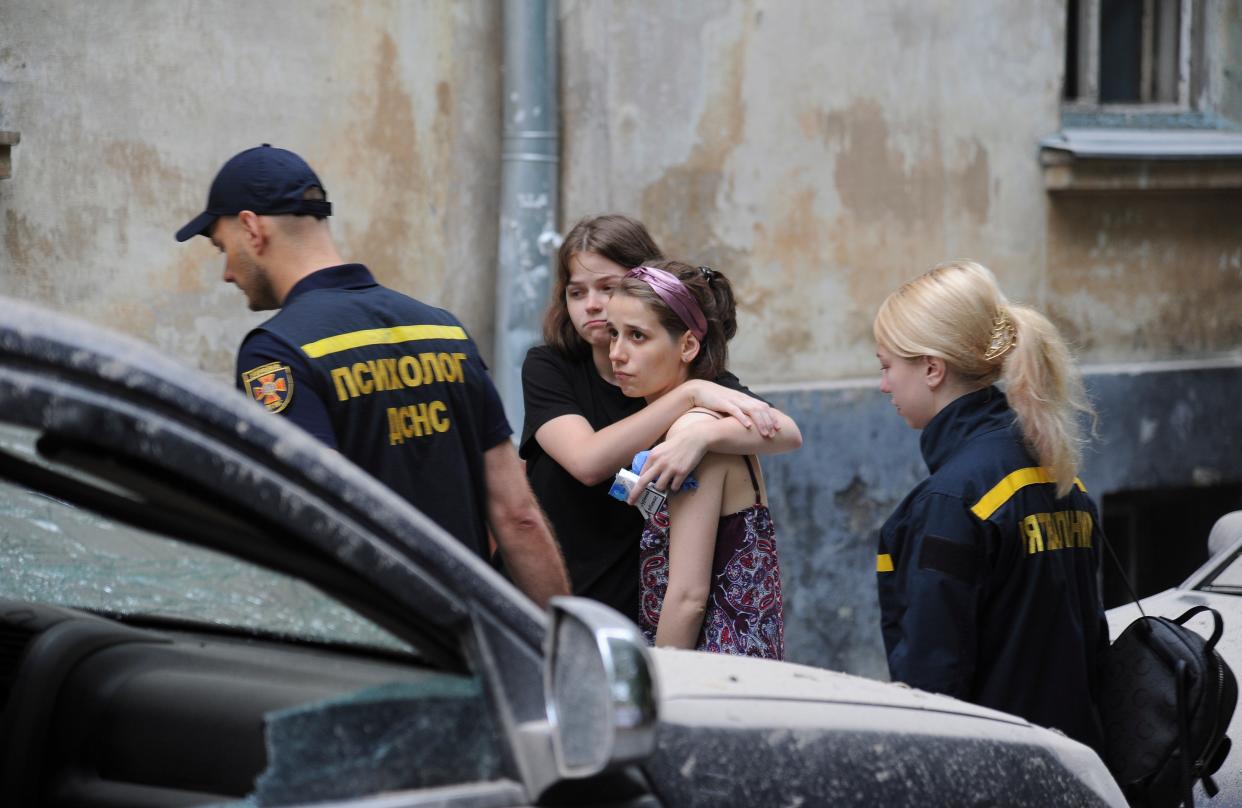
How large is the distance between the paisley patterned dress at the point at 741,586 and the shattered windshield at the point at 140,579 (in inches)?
48.0

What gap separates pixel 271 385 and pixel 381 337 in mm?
259

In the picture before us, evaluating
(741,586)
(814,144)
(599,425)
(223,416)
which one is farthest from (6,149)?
(223,416)

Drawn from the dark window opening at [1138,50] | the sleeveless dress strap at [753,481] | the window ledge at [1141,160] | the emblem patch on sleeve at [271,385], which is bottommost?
the sleeveless dress strap at [753,481]

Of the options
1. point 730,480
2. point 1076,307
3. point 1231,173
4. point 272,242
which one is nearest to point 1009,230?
point 1076,307

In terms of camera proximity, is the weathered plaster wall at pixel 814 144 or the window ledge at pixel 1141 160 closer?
the weathered plaster wall at pixel 814 144

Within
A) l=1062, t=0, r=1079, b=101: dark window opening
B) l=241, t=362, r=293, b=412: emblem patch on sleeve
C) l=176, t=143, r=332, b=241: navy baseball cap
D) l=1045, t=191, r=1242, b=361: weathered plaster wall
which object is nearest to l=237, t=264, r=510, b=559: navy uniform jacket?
l=241, t=362, r=293, b=412: emblem patch on sleeve

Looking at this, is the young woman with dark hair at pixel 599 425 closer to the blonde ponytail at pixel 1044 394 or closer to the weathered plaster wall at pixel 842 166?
the blonde ponytail at pixel 1044 394

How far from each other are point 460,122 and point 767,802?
170 inches

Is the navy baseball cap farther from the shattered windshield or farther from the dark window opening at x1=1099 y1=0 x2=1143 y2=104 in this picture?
the dark window opening at x1=1099 y1=0 x2=1143 y2=104

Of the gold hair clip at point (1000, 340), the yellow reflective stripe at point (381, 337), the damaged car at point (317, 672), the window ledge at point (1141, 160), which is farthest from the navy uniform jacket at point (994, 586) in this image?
the window ledge at point (1141, 160)

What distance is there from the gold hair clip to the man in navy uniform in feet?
3.06

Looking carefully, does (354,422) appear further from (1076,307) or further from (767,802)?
(1076,307)

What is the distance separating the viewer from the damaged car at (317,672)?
1415 millimetres

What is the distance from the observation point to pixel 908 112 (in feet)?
20.9
